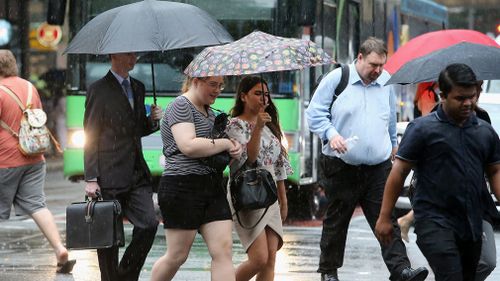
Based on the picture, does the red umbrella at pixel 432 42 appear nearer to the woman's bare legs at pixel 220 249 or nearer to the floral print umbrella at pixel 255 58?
the floral print umbrella at pixel 255 58

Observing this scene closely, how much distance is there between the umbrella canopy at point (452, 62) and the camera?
8117 mm

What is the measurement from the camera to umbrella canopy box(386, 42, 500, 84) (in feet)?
26.6

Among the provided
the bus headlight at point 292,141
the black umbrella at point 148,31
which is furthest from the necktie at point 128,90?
the bus headlight at point 292,141

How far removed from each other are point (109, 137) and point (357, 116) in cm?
191

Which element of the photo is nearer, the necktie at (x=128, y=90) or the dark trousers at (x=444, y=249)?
the dark trousers at (x=444, y=249)

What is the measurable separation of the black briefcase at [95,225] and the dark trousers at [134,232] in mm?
97

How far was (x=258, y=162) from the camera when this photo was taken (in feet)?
26.9

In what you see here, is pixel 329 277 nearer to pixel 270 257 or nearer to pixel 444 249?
pixel 270 257

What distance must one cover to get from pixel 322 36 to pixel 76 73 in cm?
281

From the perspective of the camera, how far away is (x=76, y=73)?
15047mm

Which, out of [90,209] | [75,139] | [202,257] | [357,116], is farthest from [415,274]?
[75,139]

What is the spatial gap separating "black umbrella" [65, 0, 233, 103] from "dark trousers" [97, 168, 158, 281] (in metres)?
0.89

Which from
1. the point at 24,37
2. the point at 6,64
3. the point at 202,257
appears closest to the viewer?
the point at 6,64

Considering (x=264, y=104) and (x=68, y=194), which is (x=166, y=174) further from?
(x=68, y=194)
